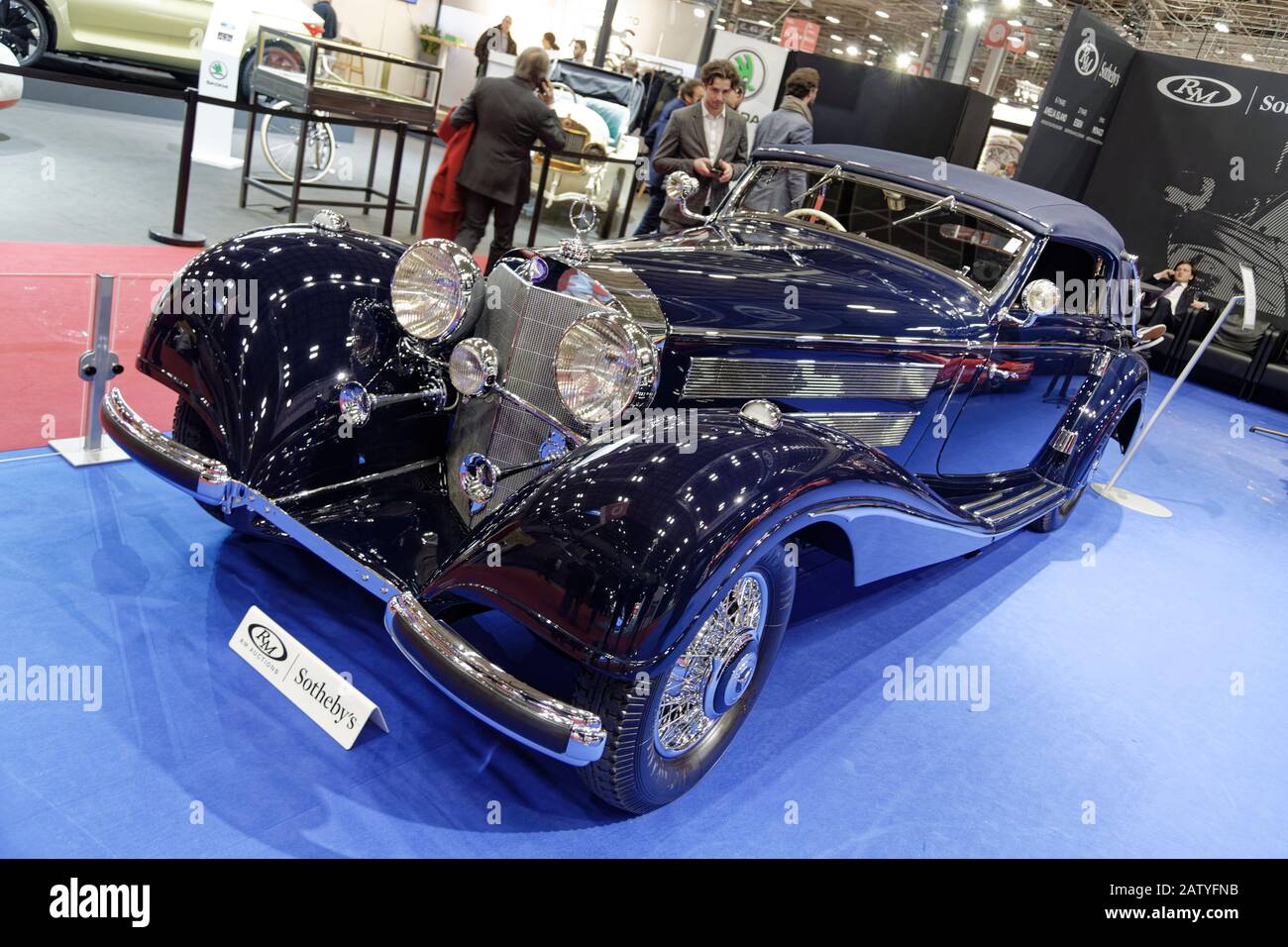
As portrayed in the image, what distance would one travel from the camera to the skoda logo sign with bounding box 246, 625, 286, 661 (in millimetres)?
2496

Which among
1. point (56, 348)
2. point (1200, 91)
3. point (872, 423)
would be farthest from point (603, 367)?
point (1200, 91)

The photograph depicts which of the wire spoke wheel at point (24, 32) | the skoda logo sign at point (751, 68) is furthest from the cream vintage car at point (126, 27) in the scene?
A: the skoda logo sign at point (751, 68)

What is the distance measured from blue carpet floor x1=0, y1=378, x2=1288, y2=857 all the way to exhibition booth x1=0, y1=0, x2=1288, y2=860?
0.04 feet

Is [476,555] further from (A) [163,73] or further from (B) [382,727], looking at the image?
(A) [163,73]

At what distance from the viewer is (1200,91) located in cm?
1025

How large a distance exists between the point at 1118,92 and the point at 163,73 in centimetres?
1016

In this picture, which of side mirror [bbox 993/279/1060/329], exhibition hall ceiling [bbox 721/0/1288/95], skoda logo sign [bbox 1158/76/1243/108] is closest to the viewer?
side mirror [bbox 993/279/1060/329]

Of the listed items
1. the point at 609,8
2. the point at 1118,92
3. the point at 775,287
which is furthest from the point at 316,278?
→ the point at 609,8

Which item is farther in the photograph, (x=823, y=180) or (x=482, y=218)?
(x=482, y=218)

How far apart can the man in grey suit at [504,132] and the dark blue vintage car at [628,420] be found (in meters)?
2.62

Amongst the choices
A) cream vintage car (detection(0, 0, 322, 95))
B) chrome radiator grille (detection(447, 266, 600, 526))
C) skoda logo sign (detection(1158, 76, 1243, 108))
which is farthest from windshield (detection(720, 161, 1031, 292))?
skoda logo sign (detection(1158, 76, 1243, 108))

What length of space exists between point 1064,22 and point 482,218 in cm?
1501

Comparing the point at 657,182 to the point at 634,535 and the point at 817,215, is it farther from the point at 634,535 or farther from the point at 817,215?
the point at 634,535
